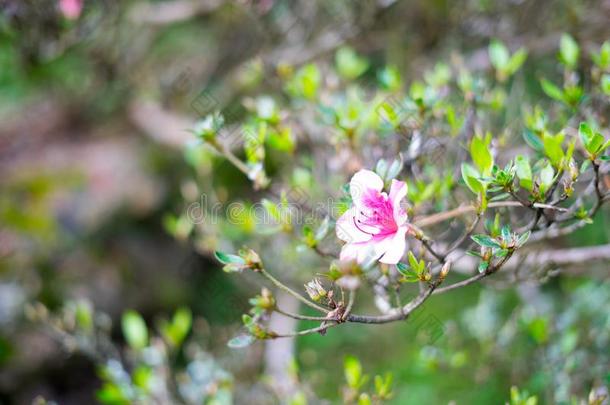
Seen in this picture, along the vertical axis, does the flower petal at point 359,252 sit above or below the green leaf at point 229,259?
below

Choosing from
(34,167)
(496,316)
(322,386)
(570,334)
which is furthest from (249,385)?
(34,167)

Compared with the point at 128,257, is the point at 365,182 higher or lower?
higher

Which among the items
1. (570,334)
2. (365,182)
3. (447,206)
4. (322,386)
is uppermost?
(365,182)

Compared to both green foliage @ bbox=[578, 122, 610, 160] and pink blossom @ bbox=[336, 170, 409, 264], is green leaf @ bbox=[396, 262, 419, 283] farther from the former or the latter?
green foliage @ bbox=[578, 122, 610, 160]

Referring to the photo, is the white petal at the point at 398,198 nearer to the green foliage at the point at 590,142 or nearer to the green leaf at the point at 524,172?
the green leaf at the point at 524,172

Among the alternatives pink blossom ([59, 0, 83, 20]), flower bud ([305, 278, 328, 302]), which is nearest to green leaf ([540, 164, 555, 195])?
flower bud ([305, 278, 328, 302])

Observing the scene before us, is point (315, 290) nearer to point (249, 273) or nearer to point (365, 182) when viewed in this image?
point (365, 182)

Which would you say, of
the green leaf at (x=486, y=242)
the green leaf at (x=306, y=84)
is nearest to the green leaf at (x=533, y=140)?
the green leaf at (x=486, y=242)
